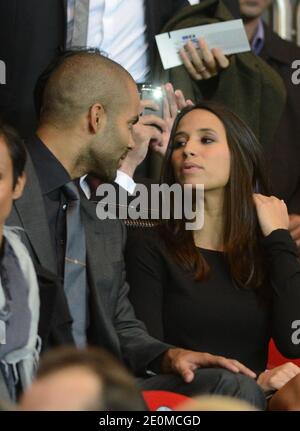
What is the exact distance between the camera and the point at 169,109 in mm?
3088

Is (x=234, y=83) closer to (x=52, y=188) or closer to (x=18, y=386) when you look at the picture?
(x=52, y=188)

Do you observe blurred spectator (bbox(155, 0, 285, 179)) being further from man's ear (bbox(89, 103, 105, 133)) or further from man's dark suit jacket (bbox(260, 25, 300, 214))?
man's ear (bbox(89, 103, 105, 133))

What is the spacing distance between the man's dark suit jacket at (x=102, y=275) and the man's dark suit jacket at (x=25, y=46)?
0.51m

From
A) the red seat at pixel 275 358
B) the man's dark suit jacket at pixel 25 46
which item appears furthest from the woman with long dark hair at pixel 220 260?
the man's dark suit jacket at pixel 25 46

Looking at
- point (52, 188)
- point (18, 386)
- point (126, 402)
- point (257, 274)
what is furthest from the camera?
point (257, 274)

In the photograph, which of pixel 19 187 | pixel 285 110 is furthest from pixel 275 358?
pixel 19 187

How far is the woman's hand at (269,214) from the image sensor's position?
277 centimetres

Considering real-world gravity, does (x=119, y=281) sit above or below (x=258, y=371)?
above

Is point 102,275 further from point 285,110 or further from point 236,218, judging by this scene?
point 285,110

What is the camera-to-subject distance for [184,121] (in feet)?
9.45

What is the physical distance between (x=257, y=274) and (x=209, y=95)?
74 cm

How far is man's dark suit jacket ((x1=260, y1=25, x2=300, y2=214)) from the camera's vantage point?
3.36m

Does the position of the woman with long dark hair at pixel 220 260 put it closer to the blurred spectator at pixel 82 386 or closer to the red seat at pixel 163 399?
the red seat at pixel 163 399

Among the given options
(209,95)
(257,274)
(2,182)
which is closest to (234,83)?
(209,95)
